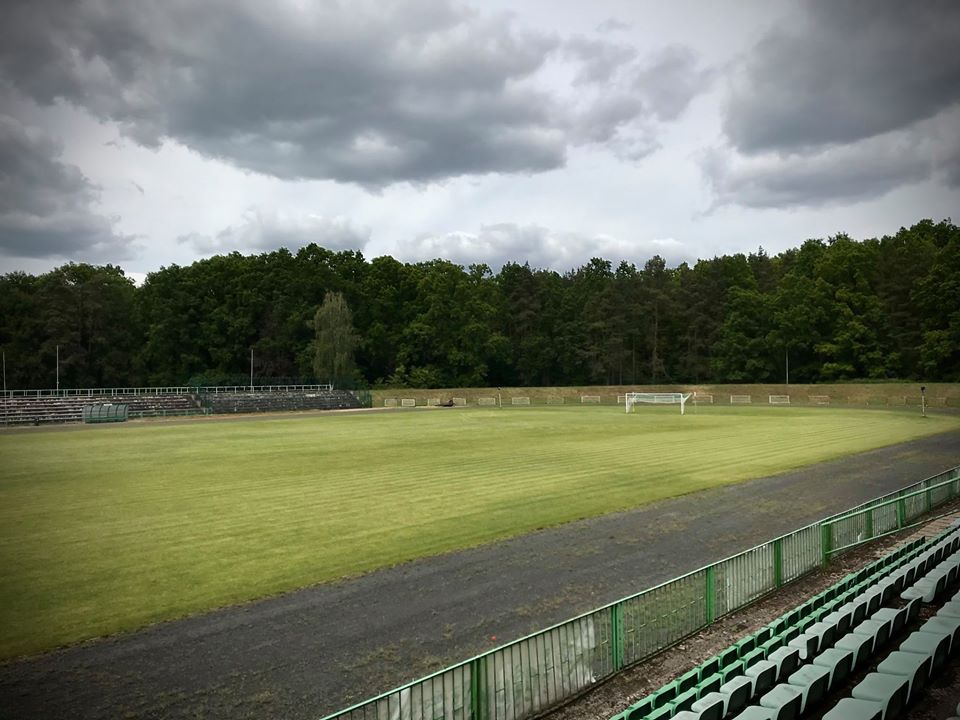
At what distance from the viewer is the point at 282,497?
2319 centimetres

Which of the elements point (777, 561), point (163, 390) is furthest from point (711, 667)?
point (163, 390)

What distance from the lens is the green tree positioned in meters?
96.4

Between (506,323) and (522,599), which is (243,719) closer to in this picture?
(522,599)

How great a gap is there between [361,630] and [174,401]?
70.3 meters

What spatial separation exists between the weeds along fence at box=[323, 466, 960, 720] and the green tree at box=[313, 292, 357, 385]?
85629 millimetres

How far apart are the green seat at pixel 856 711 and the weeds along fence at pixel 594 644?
2.84 meters

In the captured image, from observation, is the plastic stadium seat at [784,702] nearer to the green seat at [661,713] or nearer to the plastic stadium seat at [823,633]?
the green seat at [661,713]

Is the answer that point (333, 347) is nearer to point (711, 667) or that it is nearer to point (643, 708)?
point (711, 667)

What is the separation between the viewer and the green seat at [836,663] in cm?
827

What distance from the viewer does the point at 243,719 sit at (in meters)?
8.63

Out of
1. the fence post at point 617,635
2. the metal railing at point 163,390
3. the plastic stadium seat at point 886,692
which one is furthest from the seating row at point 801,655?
the metal railing at point 163,390

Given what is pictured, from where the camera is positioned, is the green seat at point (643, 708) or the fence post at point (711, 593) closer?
the green seat at point (643, 708)

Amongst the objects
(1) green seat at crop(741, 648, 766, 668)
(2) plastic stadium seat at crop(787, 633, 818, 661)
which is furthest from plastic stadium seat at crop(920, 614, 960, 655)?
(1) green seat at crop(741, 648, 766, 668)

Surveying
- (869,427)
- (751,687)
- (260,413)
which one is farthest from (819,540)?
(260,413)
